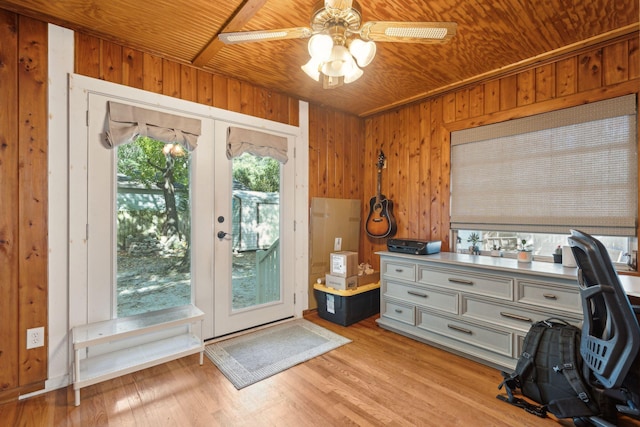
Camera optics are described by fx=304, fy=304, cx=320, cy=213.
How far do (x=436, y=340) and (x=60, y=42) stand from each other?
3.69 meters

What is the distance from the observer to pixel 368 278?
348 centimetres

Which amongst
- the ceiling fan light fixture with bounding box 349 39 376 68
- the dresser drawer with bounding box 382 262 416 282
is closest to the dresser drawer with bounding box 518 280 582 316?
the dresser drawer with bounding box 382 262 416 282

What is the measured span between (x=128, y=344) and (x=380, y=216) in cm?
281

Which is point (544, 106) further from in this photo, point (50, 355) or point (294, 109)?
point (50, 355)

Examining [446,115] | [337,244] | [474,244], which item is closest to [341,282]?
[337,244]

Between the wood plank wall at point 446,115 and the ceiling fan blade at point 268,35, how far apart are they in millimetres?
1954

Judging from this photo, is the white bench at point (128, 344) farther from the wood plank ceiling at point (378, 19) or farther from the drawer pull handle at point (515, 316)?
the drawer pull handle at point (515, 316)

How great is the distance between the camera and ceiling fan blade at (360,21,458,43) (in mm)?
1465

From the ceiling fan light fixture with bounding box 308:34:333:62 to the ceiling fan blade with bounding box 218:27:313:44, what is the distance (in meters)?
0.13

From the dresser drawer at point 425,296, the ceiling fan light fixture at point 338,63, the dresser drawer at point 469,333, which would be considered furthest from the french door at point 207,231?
the ceiling fan light fixture at point 338,63

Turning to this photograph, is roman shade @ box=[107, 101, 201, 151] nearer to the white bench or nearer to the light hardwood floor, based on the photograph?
the white bench

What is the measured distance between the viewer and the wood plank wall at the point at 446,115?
229cm

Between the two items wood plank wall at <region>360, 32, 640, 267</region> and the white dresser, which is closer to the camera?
the white dresser

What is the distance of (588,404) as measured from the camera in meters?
1.68
